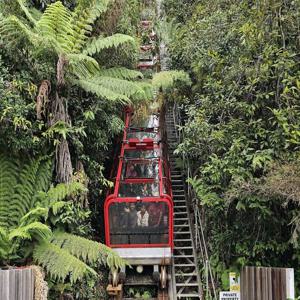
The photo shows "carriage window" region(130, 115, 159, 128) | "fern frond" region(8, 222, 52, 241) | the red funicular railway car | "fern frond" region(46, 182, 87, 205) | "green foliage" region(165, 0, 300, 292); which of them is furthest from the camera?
"carriage window" region(130, 115, 159, 128)

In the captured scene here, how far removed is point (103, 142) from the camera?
877cm

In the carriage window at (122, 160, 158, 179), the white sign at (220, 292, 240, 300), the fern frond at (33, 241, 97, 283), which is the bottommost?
the white sign at (220, 292, 240, 300)

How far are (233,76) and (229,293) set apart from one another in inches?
148

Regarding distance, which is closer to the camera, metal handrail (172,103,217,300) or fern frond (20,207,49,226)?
fern frond (20,207,49,226)

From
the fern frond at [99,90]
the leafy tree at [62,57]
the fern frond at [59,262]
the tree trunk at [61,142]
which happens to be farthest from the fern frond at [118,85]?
the fern frond at [59,262]

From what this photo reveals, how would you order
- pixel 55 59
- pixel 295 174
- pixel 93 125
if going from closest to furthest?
pixel 295 174 → pixel 55 59 → pixel 93 125

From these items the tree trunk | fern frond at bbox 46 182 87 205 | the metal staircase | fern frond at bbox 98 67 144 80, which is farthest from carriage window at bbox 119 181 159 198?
fern frond at bbox 98 67 144 80

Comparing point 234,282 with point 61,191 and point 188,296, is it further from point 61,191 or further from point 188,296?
point 61,191

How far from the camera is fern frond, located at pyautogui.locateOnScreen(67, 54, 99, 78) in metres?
7.48

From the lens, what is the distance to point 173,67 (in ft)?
40.9

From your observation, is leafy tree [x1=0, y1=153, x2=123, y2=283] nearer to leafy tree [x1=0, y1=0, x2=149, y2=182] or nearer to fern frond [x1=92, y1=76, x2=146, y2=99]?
leafy tree [x1=0, y1=0, x2=149, y2=182]

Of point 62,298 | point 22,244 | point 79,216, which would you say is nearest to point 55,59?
point 79,216

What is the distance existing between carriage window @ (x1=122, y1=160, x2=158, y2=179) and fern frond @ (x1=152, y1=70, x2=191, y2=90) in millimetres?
2105

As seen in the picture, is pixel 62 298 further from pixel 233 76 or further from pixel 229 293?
pixel 233 76
